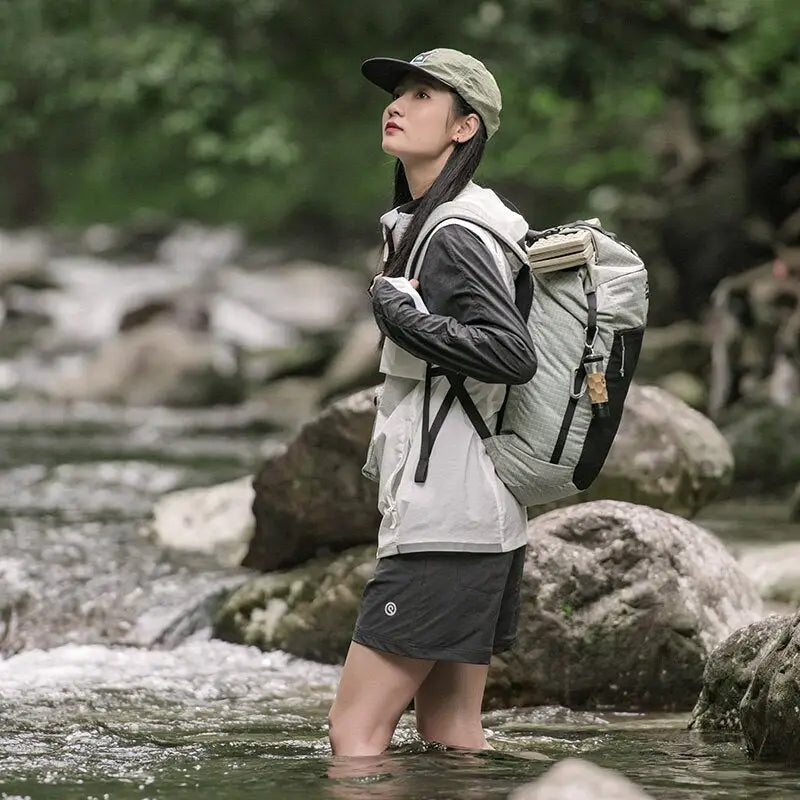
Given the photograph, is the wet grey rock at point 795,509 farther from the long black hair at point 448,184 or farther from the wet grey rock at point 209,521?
the long black hair at point 448,184

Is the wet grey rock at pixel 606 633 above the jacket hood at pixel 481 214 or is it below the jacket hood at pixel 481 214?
below

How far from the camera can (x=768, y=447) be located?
39.4 ft

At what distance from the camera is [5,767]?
13.9 ft

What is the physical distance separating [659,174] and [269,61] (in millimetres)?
12334

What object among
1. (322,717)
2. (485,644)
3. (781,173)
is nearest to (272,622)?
(322,717)

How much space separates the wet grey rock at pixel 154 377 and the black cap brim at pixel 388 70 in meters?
13.6

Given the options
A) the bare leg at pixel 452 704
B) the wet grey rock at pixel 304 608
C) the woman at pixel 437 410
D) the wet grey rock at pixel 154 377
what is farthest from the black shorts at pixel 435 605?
the wet grey rock at pixel 154 377

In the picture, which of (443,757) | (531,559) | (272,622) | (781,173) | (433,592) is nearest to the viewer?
(433,592)

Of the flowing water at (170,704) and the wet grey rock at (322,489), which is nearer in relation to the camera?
the flowing water at (170,704)

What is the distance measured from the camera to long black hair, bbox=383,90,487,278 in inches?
150

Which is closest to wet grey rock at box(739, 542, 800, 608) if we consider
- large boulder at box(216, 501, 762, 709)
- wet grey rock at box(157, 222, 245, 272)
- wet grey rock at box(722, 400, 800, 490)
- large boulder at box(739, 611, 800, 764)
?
large boulder at box(216, 501, 762, 709)

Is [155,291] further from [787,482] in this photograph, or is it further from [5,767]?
[5,767]

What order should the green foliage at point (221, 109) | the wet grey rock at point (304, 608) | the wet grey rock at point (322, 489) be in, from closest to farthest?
the wet grey rock at point (304, 608), the wet grey rock at point (322, 489), the green foliage at point (221, 109)

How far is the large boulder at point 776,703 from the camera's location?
169 inches
